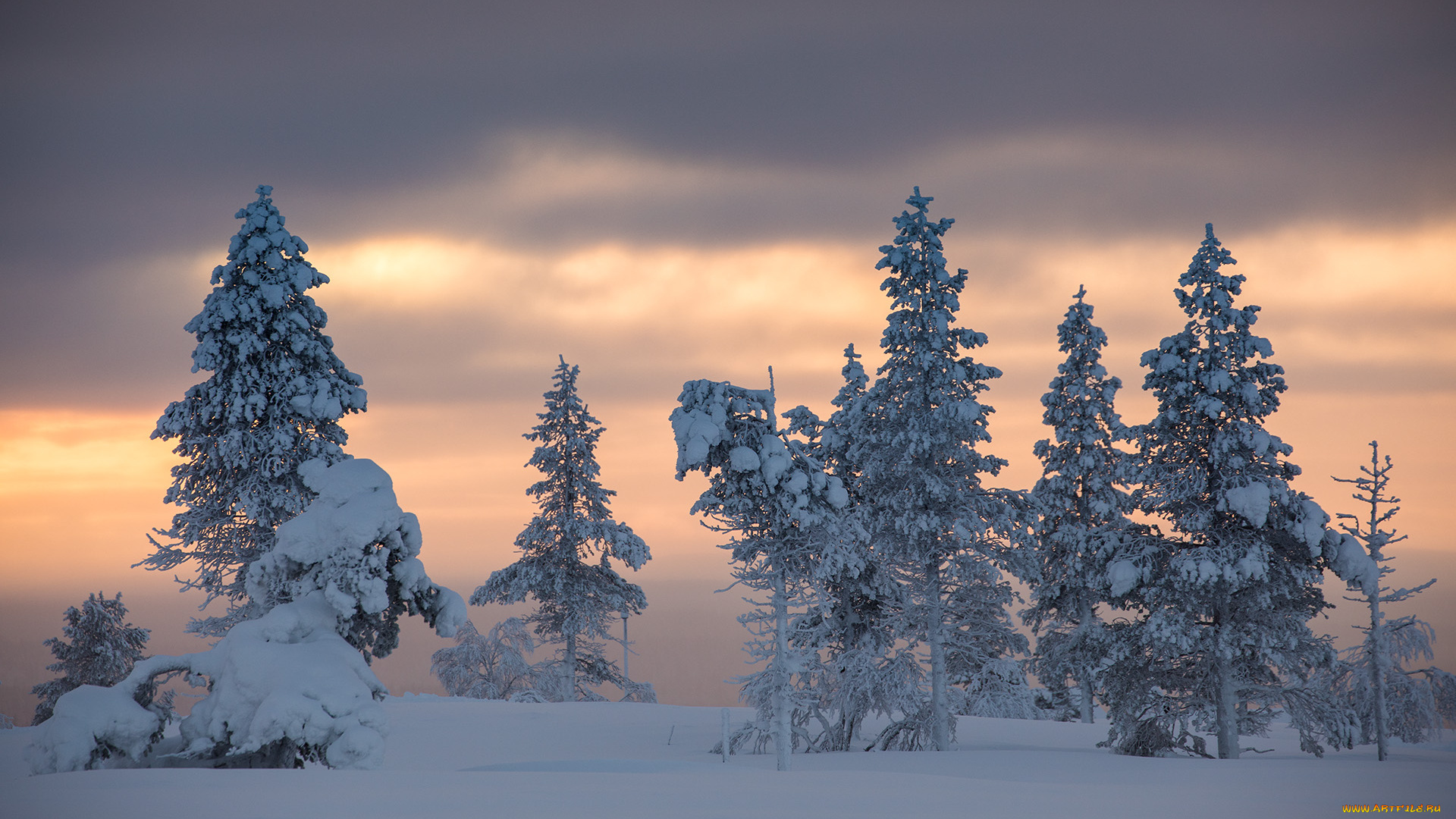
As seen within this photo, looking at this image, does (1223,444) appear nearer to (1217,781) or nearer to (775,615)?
(1217,781)

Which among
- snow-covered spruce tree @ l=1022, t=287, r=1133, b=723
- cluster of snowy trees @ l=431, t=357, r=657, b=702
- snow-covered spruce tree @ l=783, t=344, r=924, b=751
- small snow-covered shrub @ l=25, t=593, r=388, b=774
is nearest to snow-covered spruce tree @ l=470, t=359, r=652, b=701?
cluster of snowy trees @ l=431, t=357, r=657, b=702

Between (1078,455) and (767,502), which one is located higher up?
(1078,455)

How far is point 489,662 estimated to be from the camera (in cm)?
4975

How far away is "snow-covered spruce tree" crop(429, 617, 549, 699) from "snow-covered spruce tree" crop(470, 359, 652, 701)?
32.6 ft

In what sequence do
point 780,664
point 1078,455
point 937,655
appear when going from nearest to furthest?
point 780,664
point 937,655
point 1078,455

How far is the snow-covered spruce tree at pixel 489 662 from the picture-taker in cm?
4916

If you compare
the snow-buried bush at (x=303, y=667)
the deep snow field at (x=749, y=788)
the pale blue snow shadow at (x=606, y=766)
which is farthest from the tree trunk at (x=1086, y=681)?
the snow-buried bush at (x=303, y=667)

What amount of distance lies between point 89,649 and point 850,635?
93.3 feet

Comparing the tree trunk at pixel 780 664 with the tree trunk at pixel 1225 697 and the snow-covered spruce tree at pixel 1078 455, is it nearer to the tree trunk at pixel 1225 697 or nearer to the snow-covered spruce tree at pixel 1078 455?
the tree trunk at pixel 1225 697

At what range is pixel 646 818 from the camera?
1125 centimetres

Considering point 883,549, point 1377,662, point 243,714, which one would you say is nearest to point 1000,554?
point 883,549

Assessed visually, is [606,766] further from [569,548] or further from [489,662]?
[489,662]

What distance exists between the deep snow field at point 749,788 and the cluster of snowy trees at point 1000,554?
87.9 inches

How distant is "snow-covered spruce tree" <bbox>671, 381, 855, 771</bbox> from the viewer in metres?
21.2
